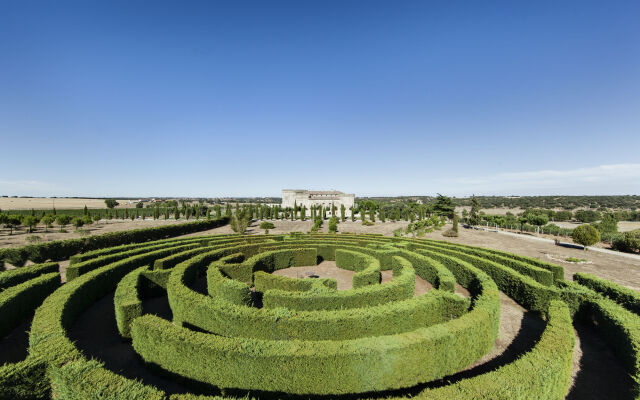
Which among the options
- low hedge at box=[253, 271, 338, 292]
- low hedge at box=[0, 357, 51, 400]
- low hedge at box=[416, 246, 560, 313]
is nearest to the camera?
low hedge at box=[0, 357, 51, 400]

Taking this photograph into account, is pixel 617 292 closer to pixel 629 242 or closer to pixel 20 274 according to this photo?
pixel 629 242

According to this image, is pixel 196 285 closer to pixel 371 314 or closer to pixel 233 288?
pixel 233 288

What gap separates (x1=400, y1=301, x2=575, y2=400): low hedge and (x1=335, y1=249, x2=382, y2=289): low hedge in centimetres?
946

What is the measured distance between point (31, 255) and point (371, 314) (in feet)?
115

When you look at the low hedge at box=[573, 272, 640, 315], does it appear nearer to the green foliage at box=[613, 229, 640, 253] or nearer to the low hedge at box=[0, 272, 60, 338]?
the green foliage at box=[613, 229, 640, 253]

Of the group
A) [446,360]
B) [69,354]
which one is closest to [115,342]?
[69,354]

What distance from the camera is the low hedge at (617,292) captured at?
12.3 meters

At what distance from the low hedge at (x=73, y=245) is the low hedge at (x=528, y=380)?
36.4 m

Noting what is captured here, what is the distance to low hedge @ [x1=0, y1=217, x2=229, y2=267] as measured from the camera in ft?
77.6

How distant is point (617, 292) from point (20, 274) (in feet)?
116

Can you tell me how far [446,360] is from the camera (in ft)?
27.5

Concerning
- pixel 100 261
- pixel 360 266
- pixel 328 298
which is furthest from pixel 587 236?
pixel 100 261

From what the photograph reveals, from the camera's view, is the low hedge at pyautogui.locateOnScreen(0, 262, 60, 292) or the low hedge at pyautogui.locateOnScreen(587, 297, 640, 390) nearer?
the low hedge at pyautogui.locateOnScreen(587, 297, 640, 390)

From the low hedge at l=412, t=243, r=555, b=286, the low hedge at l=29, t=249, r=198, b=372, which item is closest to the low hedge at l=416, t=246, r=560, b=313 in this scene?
the low hedge at l=412, t=243, r=555, b=286
